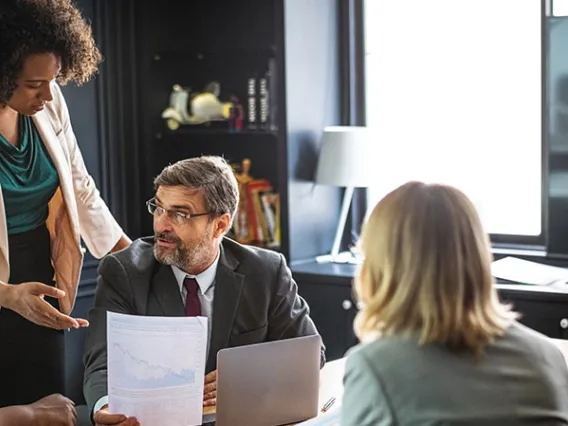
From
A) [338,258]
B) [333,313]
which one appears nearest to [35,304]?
[333,313]

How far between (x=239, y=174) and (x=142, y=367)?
245 centimetres

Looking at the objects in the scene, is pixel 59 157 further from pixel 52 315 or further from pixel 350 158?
pixel 350 158

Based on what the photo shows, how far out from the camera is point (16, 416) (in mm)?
2037

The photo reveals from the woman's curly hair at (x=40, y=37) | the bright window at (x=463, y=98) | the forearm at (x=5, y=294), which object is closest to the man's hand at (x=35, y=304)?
the forearm at (x=5, y=294)

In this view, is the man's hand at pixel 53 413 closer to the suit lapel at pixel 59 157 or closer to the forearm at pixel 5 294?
the forearm at pixel 5 294

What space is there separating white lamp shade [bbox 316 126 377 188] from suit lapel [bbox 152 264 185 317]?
1.57 metres

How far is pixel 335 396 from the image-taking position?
2256 millimetres

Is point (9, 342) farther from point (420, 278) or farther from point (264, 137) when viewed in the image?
point (264, 137)

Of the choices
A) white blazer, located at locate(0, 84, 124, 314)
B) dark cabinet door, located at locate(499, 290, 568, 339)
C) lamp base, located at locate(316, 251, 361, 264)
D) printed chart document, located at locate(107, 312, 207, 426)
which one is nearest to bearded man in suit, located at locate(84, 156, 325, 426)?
white blazer, located at locate(0, 84, 124, 314)

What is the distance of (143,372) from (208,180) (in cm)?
68

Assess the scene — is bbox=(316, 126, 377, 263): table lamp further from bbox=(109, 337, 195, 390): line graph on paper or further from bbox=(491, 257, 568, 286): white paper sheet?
bbox=(109, 337, 195, 390): line graph on paper

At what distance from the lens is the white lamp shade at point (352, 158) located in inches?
152

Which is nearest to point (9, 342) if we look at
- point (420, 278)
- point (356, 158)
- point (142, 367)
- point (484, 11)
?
point (142, 367)

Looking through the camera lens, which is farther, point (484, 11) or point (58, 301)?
point (484, 11)
